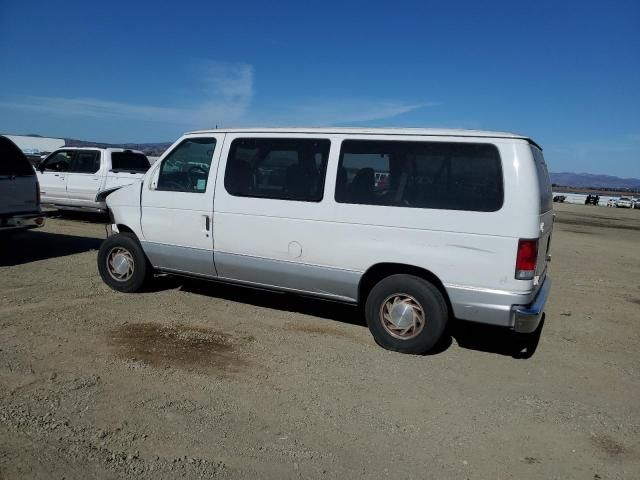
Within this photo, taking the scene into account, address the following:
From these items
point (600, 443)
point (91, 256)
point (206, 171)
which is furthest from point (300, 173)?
point (91, 256)

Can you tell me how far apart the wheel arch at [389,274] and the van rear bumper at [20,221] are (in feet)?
19.7

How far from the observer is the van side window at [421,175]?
4.62 m

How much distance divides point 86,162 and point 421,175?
37.3ft

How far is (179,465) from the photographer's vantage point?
10.1 feet

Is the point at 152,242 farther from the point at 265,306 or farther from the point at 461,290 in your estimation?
the point at 461,290

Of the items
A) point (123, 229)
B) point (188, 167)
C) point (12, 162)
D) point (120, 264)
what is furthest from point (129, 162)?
point (188, 167)

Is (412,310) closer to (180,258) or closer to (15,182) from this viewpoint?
(180,258)

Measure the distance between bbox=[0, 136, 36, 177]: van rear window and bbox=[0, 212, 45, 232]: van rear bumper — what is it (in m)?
0.64

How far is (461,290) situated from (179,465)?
2779 mm

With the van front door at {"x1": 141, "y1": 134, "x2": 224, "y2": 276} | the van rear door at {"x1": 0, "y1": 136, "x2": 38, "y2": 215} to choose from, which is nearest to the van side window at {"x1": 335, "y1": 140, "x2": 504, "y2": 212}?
the van front door at {"x1": 141, "y1": 134, "x2": 224, "y2": 276}

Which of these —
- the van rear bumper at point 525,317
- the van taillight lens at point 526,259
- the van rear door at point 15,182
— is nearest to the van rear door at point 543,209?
the van taillight lens at point 526,259

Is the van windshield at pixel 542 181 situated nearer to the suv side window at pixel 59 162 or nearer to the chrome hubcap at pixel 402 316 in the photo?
the chrome hubcap at pixel 402 316

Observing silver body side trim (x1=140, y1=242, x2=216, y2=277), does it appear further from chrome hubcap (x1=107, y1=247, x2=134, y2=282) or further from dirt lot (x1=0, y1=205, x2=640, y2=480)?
dirt lot (x1=0, y1=205, x2=640, y2=480)

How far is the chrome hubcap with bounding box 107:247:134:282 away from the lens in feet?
21.7
